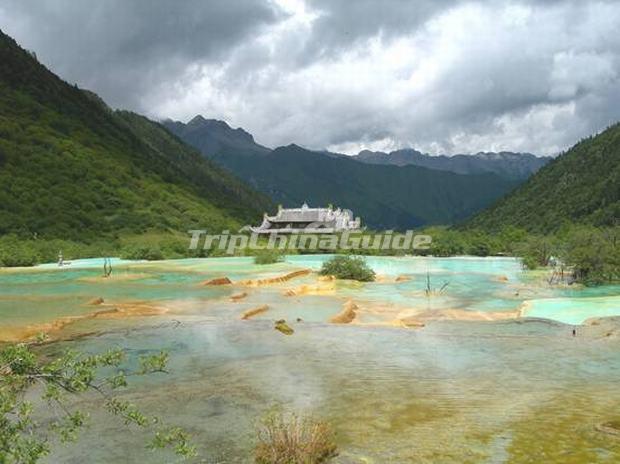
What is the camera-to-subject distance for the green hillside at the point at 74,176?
107375mm

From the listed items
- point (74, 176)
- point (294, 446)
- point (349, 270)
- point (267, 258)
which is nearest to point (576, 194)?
point (267, 258)

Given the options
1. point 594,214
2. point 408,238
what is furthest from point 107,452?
point 594,214

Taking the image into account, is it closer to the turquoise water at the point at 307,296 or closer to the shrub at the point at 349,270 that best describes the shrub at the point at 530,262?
the turquoise water at the point at 307,296

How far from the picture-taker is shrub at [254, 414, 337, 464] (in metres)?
10.8

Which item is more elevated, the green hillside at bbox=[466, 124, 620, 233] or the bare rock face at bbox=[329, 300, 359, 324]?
the green hillside at bbox=[466, 124, 620, 233]

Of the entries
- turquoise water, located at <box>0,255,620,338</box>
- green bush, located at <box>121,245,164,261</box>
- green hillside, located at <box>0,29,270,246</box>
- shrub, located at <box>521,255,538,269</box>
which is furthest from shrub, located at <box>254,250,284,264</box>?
green hillside, located at <box>0,29,270,246</box>

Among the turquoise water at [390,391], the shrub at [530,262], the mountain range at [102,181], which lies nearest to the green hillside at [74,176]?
the mountain range at [102,181]

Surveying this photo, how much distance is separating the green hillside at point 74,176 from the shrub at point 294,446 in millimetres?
94444

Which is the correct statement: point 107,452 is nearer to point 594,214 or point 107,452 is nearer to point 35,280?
point 35,280

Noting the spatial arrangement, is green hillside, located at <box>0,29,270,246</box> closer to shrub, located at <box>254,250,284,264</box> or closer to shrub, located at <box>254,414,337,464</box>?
shrub, located at <box>254,250,284,264</box>

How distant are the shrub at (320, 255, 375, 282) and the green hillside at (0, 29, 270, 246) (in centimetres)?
6156

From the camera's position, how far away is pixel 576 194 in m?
161

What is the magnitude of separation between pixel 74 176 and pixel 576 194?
129 meters

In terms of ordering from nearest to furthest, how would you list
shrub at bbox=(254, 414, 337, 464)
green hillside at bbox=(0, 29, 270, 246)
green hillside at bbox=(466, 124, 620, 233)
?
shrub at bbox=(254, 414, 337, 464), green hillside at bbox=(0, 29, 270, 246), green hillside at bbox=(466, 124, 620, 233)
